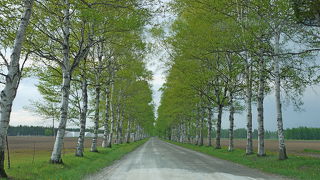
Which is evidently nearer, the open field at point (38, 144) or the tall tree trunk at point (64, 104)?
the tall tree trunk at point (64, 104)

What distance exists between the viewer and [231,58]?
27.1 m

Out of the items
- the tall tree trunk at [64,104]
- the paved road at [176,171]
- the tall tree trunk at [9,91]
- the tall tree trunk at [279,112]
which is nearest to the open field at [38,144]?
the tall tree trunk at [64,104]

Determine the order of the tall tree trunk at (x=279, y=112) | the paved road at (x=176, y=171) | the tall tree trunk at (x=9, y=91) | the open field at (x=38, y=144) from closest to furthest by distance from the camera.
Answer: the tall tree trunk at (x=9, y=91)
the paved road at (x=176, y=171)
the tall tree trunk at (x=279, y=112)
the open field at (x=38, y=144)

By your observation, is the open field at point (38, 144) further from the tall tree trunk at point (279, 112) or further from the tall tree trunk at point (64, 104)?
the tall tree trunk at point (279, 112)

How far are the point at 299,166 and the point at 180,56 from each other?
16.6 meters

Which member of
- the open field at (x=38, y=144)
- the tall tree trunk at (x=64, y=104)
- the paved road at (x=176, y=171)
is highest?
the tall tree trunk at (x=64, y=104)

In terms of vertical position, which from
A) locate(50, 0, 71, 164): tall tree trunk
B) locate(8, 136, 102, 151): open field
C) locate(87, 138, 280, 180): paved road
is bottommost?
locate(8, 136, 102, 151): open field

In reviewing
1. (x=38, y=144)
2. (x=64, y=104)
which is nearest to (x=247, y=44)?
(x=64, y=104)

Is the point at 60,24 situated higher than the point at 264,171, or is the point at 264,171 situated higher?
the point at 60,24

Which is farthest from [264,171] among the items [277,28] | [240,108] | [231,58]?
[240,108]

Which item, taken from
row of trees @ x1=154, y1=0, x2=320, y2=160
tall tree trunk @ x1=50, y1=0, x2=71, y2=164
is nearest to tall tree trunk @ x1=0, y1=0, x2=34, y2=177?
tall tree trunk @ x1=50, y1=0, x2=71, y2=164

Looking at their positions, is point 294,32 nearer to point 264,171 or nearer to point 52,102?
point 264,171

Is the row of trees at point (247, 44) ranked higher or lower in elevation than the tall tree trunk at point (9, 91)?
higher

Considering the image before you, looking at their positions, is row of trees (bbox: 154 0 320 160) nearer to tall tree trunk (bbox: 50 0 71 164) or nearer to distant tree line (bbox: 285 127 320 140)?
tall tree trunk (bbox: 50 0 71 164)
